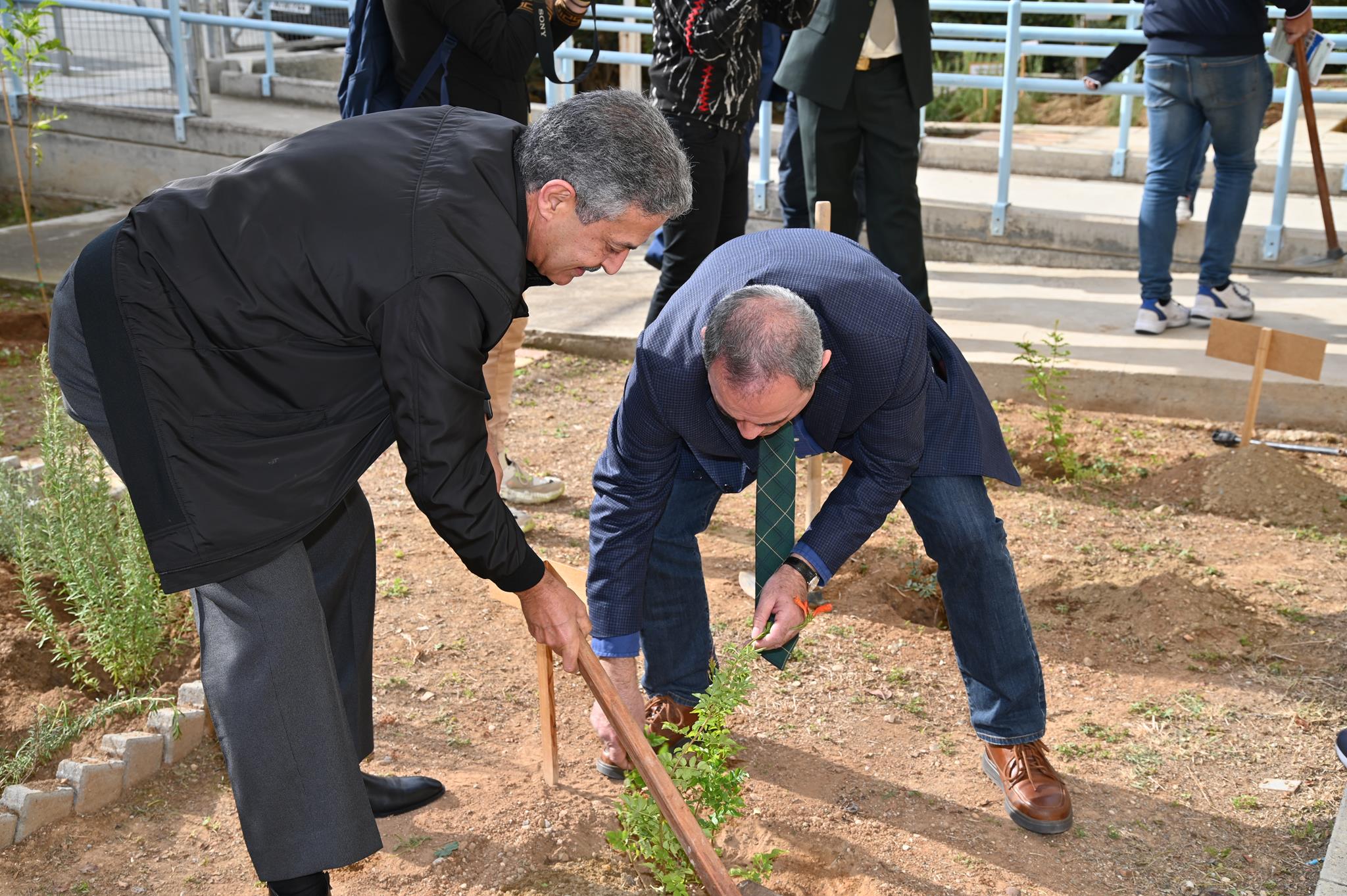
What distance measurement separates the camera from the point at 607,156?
1958 millimetres

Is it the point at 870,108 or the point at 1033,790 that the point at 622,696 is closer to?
the point at 1033,790

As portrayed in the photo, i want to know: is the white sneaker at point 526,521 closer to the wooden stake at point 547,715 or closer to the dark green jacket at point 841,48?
the wooden stake at point 547,715

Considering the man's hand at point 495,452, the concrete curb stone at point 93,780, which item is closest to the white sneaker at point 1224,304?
the man's hand at point 495,452

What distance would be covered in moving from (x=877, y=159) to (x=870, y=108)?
7.7 inches

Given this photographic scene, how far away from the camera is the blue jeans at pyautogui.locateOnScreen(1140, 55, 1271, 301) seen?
504 centimetres

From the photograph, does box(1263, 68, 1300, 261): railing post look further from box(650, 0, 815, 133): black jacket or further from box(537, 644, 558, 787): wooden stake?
box(537, 644, 558, 787): wooden stake

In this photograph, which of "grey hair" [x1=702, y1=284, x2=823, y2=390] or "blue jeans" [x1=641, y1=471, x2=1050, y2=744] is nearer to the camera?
"grey hair" [x1=702, y1=284, x2=823, y2=390]

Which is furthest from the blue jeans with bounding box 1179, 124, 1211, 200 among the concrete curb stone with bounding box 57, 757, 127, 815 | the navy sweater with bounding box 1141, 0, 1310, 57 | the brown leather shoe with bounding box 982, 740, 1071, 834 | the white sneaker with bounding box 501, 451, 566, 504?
the concrete curb stone with bounding box 57, 757, 127, 815

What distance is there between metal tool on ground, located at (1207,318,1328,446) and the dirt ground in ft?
1.05

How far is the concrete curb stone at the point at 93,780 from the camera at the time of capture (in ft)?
9.21

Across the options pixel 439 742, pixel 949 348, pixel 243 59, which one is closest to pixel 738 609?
pixel 439 742

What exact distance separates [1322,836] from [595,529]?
5.99 feet

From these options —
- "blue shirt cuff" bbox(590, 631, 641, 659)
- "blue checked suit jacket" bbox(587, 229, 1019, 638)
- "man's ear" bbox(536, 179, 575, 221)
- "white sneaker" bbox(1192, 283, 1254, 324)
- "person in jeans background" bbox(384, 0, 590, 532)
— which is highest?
"person in jeans background" bbox(384, 0, 590, 532)

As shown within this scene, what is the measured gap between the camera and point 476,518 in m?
2.08
